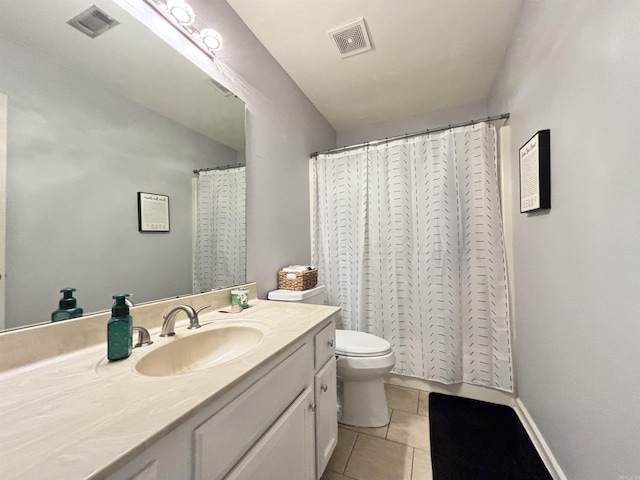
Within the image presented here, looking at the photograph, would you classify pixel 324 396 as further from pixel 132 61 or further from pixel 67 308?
pixel 132 61

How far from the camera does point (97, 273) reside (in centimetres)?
82

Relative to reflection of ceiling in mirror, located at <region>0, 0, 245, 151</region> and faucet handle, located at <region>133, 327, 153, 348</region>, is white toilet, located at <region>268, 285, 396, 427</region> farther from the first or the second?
reflection of ceiling in mirror, located at <region>0, 0, 245, 151</region>

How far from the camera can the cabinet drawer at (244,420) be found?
52 cm

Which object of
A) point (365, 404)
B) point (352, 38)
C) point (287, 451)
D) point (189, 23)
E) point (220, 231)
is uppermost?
point (352, 38)

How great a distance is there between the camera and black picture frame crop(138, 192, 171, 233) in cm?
95

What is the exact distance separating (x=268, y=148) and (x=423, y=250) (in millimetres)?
1314

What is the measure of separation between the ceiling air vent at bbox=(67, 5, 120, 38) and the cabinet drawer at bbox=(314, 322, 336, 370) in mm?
1359

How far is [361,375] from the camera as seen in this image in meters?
1.43

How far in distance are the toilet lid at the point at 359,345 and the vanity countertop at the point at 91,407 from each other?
785mm

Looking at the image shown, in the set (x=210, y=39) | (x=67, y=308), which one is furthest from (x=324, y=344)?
(x=210, y=39)

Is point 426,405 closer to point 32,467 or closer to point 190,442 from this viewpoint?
point 190,442

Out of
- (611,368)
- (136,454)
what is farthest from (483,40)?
(136,454)

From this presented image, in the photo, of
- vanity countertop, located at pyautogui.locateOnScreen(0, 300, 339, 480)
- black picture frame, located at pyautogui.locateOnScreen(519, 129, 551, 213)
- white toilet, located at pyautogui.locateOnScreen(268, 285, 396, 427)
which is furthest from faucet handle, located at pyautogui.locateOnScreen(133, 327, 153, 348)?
black picture frame, located at pyautogui.locateOnScreen(519, 129, 551, 213)

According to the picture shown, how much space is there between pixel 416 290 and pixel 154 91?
1.89 metres
